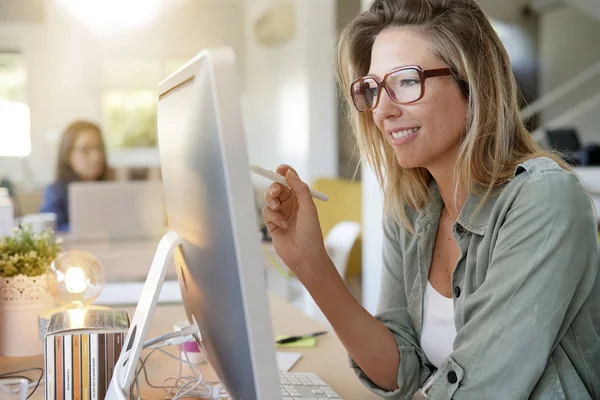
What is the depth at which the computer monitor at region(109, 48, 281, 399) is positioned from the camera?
0.62 meters

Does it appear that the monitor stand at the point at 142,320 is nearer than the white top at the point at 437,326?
Result: Yes

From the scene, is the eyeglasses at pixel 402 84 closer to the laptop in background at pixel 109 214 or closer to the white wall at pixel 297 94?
the laptop in background at pixel 109 214

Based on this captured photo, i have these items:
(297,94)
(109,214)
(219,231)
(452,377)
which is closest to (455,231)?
(452,377)

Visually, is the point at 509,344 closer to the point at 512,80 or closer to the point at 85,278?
the point at 512,80

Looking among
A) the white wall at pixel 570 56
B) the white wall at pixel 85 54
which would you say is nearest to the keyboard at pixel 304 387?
the white wall at pixel 570 56

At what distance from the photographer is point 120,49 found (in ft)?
23.9

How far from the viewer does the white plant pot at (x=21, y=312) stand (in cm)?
144

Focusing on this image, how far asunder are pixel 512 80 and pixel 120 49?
6.54m

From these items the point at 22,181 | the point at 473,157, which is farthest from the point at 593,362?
the point at 22,181

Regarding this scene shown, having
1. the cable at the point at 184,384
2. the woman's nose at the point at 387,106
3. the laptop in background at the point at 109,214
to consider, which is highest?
the woman's nose at the point at 387,106

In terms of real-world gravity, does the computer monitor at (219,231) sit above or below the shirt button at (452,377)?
above

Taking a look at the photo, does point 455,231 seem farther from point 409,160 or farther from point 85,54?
point 85,54

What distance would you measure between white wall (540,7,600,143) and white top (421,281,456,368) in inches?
155

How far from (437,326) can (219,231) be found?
0.76 metres
